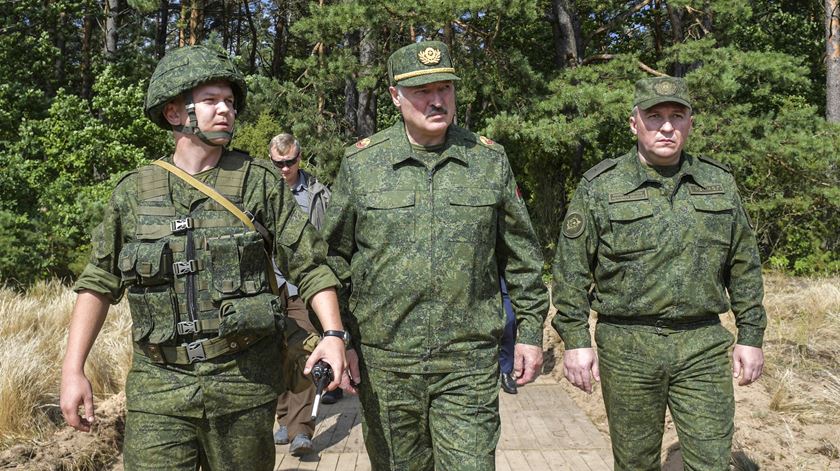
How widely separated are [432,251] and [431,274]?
0.32 feet

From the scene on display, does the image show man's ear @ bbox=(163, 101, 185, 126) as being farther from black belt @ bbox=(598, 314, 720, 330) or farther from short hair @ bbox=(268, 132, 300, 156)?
short hair @ bbox=(268, 132, 300, 156)

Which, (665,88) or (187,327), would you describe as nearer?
(187,327)

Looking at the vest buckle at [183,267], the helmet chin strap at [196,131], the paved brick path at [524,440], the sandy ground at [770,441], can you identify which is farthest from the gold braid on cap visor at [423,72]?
the sandy ground at [770,441]

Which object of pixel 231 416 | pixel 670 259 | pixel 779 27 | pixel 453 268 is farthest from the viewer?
pixel 779 27

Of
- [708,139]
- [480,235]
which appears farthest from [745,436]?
[708,139]

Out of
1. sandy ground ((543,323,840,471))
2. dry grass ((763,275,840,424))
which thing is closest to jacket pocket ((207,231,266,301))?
sandy ground ((543,323,840,471))

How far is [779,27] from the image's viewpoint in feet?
65.9

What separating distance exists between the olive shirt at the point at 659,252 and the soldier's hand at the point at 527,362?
44 cm

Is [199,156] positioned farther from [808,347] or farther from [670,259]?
[808,347]

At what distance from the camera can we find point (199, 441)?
2771 mm

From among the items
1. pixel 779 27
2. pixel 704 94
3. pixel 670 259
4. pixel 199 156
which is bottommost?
pixel 670 259

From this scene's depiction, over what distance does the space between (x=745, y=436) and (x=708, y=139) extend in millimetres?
7428

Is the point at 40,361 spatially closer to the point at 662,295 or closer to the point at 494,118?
the point at 662,295

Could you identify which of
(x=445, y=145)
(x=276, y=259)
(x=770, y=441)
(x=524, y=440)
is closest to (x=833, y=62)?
(x=770, y=441)
